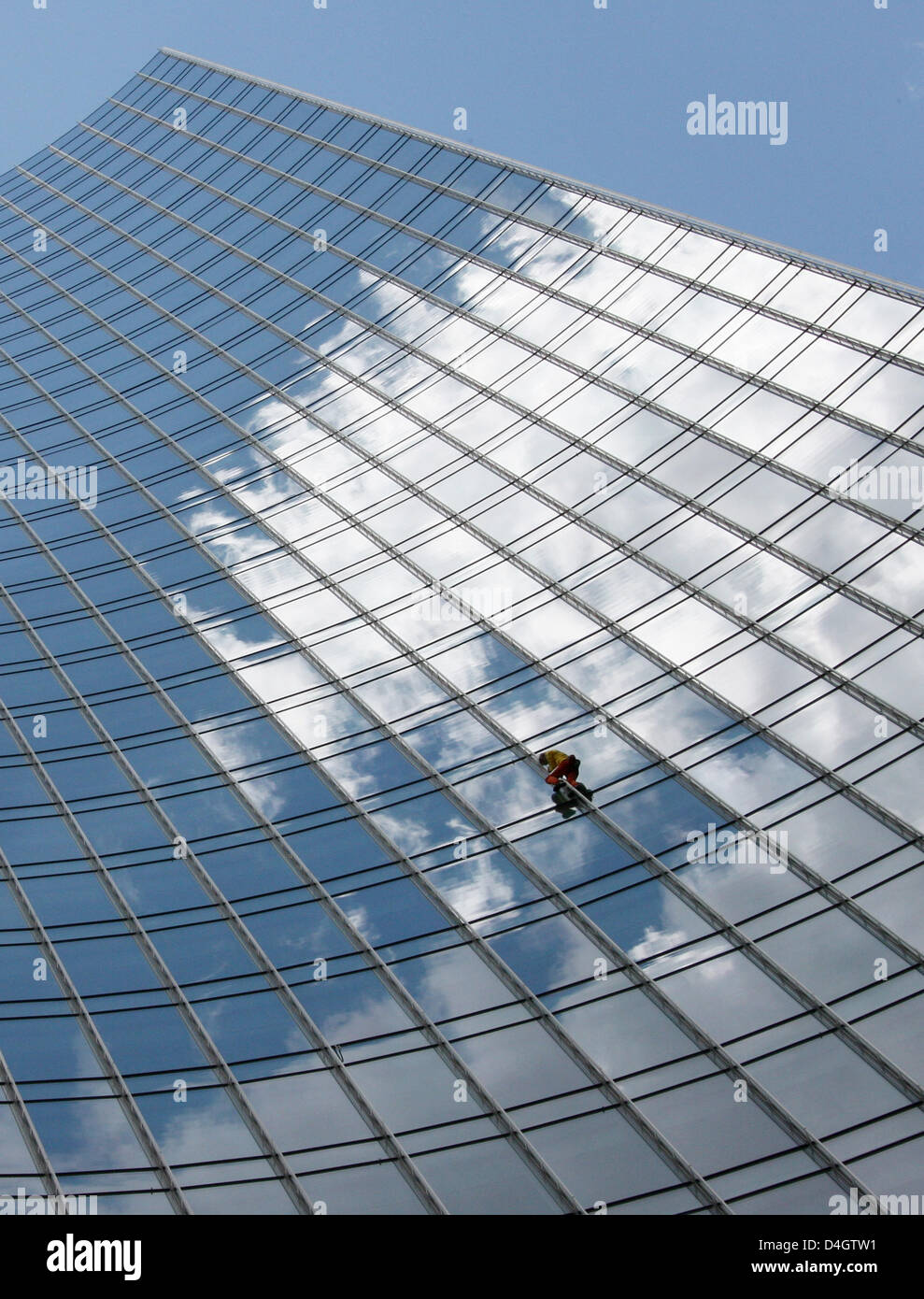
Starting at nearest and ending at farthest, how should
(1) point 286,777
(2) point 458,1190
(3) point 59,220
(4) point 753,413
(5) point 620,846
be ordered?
(2) point 458,1190
(5) point 620,846
(1) point 286,777
(4) point 753,413
(3) point 59,220

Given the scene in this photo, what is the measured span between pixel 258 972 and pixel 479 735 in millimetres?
7939

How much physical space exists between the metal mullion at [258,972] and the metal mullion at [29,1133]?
310 centimetres

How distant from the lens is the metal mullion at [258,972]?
2159cm

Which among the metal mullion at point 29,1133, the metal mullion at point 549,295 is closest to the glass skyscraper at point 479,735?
the metal mullion at point 29,1133

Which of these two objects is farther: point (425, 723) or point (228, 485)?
point (228, 485)

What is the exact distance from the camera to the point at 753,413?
3697cm

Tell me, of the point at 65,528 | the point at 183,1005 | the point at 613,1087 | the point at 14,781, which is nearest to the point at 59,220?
the point at 65,528

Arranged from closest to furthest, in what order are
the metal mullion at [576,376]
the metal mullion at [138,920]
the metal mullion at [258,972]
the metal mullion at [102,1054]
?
the metal mullion at [102,1054] → the metal mullion at [258,972] → the metal mullion at [138,920] → the metal mullion at [576,376]

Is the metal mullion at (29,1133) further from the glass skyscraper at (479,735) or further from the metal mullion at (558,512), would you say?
the metal mullion at (558,512)

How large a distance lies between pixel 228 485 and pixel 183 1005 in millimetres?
22911

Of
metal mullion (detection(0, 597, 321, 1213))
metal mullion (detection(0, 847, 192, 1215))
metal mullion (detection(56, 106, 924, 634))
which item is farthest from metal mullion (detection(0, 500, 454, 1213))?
metal mullion (detection(56, 106, 924, 634))

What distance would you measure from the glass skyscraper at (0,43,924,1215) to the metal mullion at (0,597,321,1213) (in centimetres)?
9

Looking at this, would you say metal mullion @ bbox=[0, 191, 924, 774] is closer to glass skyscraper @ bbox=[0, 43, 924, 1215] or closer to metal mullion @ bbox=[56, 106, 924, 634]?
glass skyscraper @ bbox=[0, 43, 924, 1215]

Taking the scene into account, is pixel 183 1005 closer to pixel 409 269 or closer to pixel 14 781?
Answer: pixel 14 781
